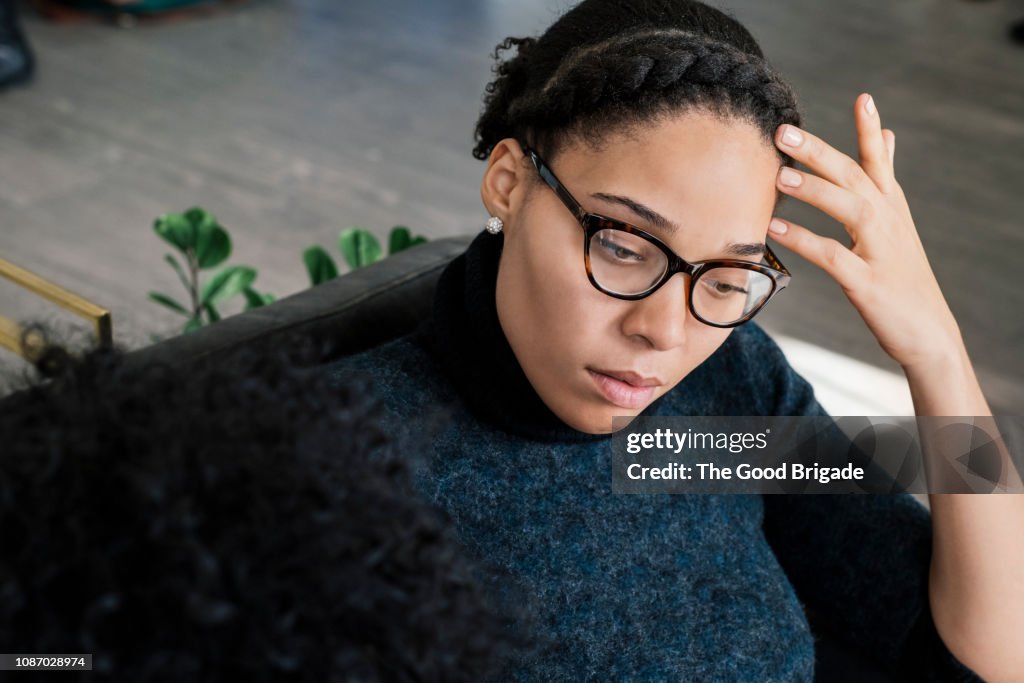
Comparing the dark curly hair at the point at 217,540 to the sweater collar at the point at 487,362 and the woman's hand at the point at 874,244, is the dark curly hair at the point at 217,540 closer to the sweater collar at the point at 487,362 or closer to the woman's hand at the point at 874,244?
the sweater collar at the point at 487,362

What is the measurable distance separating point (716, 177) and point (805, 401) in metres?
0.48

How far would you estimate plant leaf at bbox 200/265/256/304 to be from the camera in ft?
6.02

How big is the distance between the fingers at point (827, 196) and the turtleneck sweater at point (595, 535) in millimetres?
306

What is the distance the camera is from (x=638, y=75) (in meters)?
0.98

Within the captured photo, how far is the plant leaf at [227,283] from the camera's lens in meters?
1.83

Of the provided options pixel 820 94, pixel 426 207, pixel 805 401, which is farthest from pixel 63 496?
pixel 820 94

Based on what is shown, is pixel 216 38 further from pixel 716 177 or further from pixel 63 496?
pixel 63 496

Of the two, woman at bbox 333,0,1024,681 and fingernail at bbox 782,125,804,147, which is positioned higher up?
fingernail at bbox 782,125,804,147

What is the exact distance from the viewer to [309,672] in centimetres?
56

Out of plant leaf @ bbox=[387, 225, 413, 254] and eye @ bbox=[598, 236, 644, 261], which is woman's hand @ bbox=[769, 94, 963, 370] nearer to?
eye @ bbox=[598, 236, 644, 261]

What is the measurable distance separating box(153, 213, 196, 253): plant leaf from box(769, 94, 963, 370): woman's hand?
116 cm

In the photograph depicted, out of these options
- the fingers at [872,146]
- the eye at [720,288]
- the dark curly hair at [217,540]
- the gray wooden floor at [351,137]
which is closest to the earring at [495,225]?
the eye at [720,288]

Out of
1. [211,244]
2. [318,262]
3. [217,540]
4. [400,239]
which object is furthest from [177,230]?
[217,540]

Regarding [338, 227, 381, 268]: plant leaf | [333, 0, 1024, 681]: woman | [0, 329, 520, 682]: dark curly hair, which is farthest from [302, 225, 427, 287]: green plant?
[0, 329, 520, 682]: dark curly hair
